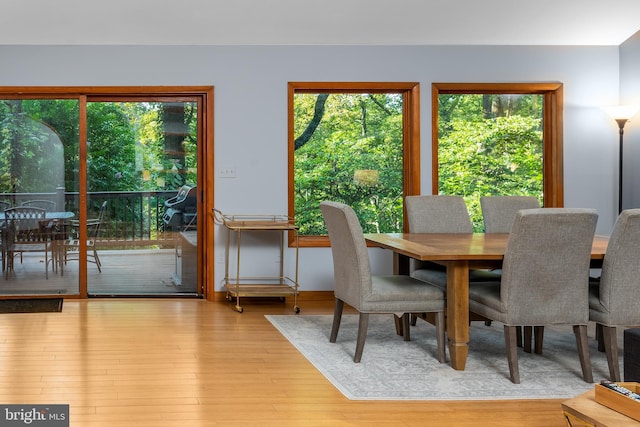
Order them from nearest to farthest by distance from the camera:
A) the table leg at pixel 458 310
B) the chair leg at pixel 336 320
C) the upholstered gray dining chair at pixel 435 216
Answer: the table leg at pixel 458 310 → the chair leg at pixel 336 320 → the upholstered gray dining chair at pixel 435 216

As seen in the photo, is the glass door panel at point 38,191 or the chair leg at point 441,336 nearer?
the chair leg at point 441,336

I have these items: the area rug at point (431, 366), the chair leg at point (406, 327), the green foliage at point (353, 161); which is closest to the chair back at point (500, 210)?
the area rug at point (431, 366)

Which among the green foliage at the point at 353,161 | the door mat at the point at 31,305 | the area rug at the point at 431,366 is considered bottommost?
the area rug at the point at 431,366

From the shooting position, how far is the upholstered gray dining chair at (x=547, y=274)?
12.0 feet

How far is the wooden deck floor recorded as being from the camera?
6.73 meters

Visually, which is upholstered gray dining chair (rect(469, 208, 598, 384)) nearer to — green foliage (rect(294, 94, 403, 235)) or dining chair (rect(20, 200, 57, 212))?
green foliage (rect(294, 94, 403, 235))

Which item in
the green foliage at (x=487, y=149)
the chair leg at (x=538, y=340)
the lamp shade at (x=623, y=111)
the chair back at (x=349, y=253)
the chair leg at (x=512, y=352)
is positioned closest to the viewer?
the chair leg at (x=512, y=352)

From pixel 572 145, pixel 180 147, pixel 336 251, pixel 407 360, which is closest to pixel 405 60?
pixel 572 145

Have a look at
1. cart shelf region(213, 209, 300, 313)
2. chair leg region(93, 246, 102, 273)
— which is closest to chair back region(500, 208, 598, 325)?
cart shelf region(213, 209, 300, 313)

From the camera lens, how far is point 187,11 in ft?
19.9

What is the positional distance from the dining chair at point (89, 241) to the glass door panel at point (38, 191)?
0.16ft

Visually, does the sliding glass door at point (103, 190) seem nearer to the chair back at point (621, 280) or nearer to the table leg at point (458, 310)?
→ the table leg at point (458, 310)

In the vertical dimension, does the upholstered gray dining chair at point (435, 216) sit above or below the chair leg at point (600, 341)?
above

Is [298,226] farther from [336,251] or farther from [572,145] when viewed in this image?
[572,145]
